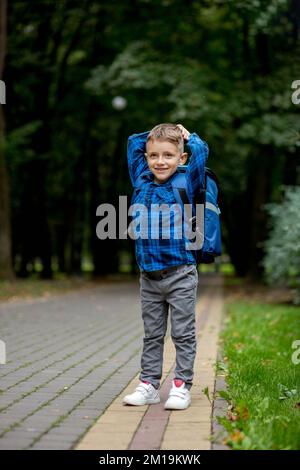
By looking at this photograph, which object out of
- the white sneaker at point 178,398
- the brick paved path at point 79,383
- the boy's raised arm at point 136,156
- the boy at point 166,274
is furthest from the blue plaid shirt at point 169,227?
the brick paved path at point 79,383

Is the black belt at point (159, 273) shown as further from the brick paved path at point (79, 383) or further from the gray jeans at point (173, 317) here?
the brick paved path at point (79, 383)

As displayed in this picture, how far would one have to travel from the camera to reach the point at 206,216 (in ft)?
15.0

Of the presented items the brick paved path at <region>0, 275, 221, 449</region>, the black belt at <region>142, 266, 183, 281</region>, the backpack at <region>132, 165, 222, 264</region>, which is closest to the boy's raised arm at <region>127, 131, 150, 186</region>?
the backpack at <region>132, 165, 222, 264</region>

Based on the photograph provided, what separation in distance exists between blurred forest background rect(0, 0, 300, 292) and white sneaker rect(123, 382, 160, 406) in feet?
23.6

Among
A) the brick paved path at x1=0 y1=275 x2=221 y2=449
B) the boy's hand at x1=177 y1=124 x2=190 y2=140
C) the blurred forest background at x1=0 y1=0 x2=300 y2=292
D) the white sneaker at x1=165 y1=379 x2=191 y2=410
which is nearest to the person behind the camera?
the brick paved path at x1=0 y1=275 x2=221 y2=449

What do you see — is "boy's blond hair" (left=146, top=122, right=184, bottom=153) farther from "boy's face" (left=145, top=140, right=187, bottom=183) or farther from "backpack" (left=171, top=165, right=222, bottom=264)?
"backpack" (left=171, top=165, right=222, bottom=264)

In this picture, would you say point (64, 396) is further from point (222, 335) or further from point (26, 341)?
point (222, 335)

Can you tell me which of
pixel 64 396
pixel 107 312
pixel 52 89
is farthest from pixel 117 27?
pixel 64 396

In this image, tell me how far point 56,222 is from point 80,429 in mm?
30122

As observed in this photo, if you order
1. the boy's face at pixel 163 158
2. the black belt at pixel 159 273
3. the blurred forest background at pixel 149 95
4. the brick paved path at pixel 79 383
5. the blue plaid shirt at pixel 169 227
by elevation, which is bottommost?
the brick paved path at pixel 79 383

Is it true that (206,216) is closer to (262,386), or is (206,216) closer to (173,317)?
(173,317)

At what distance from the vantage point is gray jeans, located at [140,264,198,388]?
4625 mm

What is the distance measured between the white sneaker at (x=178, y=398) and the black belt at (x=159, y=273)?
28.3 inches

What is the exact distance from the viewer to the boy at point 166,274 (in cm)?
460
